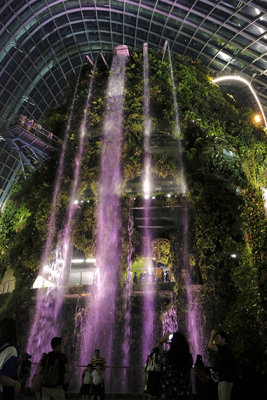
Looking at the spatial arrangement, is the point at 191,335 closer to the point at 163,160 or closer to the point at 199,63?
the point at 163,160

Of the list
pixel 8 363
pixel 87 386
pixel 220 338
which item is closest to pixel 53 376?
pixel 8 363

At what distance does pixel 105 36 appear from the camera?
29156 millimetres

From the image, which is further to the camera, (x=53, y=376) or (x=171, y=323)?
(x=171, y=323)

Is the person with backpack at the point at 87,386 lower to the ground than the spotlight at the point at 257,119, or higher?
lower

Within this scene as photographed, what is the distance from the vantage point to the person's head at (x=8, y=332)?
2777 mm

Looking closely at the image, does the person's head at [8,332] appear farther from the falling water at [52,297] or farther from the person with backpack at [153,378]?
the falling water at [52,297]

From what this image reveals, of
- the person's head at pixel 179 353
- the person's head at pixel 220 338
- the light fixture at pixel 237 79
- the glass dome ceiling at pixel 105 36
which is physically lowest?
the person's head at pixel 179 353

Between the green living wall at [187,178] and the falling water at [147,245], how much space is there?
0.37m

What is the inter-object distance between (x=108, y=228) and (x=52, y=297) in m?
4.27

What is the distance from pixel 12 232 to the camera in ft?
63.8

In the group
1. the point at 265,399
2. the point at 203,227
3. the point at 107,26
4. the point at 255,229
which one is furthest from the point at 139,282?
the point at 107,26

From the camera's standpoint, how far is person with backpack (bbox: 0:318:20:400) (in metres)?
2.62

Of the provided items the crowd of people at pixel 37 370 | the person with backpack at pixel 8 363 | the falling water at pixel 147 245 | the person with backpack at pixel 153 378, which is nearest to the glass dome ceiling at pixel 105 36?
the falling water at pixel 147 245

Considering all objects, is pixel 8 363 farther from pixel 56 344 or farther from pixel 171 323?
pixel 171 323
